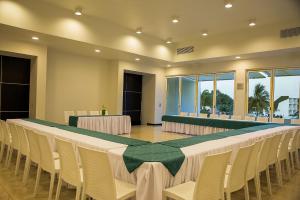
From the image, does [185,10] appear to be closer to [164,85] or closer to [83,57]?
[83,57]

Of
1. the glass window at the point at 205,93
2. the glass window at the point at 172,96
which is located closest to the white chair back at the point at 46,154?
the glass window at the point at 205,93

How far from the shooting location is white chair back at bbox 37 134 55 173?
2.70m

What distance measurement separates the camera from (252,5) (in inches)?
241

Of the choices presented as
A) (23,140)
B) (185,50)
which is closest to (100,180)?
(23,140)

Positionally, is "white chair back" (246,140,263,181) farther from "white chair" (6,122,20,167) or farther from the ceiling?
the ceiling

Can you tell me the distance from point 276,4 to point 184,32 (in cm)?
337

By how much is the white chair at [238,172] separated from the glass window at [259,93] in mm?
7456

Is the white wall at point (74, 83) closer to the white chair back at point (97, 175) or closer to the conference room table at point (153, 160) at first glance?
the conference room table at point (153, 160)

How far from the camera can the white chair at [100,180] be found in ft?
6.31

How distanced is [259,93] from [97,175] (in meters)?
8.79

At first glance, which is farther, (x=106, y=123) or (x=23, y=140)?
(x=106, y=123)

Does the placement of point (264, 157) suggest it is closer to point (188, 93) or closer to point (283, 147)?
point (283, 147)

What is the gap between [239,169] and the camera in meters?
2.40

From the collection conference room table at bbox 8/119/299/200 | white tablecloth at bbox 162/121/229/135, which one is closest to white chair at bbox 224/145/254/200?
conference room table at bbox 8/119/299/200
